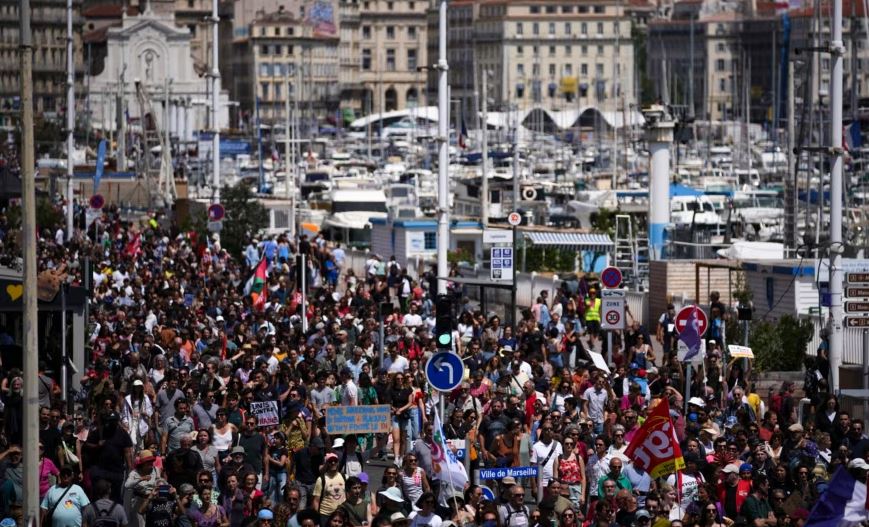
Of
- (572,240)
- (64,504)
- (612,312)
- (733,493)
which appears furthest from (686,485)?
(572,240)

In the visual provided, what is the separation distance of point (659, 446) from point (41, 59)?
10997 centimetres

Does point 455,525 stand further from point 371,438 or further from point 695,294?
point 695,294

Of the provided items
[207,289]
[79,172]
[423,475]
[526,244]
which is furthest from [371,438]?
[79,172]

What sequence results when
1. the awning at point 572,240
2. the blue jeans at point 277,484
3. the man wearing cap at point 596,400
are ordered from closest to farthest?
the blue jeans at point 277,484
the man wearing cap at point 596,400
the awning at point 572,240

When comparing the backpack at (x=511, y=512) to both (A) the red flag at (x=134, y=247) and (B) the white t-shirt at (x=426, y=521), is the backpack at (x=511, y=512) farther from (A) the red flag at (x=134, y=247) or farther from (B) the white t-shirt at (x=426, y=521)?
(A) the red flag at (x=134, y=247)

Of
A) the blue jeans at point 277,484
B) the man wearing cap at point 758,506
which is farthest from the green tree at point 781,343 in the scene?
the man wearing cap at point 758,506

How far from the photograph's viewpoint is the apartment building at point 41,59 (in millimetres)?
80688

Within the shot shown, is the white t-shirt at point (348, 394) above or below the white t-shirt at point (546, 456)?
above

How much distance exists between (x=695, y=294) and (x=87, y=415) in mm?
16729

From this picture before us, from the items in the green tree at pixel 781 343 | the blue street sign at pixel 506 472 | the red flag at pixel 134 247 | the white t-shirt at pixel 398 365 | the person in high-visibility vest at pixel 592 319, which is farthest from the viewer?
the red flag at pixel 134 247

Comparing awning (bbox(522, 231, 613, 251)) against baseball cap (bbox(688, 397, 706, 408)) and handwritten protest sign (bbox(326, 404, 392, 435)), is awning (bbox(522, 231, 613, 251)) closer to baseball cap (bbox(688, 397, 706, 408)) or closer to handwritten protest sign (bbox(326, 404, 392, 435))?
baseball cap (bbox(688, 397, 706, 408))

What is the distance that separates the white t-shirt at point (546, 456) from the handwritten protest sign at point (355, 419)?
4.32 ft

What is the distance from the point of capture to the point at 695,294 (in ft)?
131

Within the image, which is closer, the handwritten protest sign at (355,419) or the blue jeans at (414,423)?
the handwritten protest sign at (355,419)
